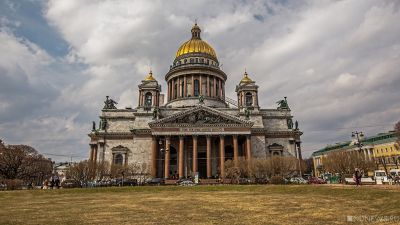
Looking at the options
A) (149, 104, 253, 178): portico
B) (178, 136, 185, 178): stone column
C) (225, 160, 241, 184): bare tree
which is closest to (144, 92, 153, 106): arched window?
(149, 104, 253, 178): portico

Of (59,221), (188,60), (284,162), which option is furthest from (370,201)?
(188,60)

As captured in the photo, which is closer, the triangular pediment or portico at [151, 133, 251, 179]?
portico at [151, 133, 251, 179]

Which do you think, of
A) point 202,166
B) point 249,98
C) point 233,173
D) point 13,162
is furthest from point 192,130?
point 13,162

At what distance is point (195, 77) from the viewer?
67.9 m

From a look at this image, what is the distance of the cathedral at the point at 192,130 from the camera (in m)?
51.8

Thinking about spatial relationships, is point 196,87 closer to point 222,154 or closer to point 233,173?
point 222,154

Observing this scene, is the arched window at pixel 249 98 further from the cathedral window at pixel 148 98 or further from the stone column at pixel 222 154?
the cathedral window at pixel 148 98

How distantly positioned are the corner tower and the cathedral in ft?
0.73

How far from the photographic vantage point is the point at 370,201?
16984 millimetres

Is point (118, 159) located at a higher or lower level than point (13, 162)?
higher

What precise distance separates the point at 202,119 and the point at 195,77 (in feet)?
59.0

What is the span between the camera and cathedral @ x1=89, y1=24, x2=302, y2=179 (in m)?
51.8

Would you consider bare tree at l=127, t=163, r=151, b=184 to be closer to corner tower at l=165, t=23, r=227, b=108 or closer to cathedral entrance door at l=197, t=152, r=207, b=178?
cathedral entrance door at l=197, t=152, r=207, b=178

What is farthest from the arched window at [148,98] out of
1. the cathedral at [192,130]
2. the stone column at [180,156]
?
the stone column at [180,156]
